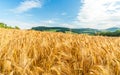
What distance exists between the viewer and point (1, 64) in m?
3.09

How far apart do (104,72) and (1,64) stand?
1.32 metres

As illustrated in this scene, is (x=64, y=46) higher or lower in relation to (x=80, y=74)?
higher

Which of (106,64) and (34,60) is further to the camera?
(34,60)

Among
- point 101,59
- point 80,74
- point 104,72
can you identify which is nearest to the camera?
point 104,72

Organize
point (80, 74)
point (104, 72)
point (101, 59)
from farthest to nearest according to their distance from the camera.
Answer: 1. point (101, 59)
2. point (80, 74)
3. point (104, 72)

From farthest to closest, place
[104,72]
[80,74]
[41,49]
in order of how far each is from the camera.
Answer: [41,49] < [80,74] < [104,72]

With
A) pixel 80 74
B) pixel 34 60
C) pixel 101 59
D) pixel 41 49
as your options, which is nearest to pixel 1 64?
pixel 34 60

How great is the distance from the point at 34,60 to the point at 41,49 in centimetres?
41

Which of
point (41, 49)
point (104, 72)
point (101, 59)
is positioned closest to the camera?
point (104, 72)

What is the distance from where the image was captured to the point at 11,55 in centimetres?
322

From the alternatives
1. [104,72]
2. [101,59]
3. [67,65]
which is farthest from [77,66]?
[104,72]

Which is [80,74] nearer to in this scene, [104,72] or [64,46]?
[104,72]

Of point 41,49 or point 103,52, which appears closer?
point 103,52

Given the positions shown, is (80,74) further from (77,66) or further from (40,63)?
(40,63)
